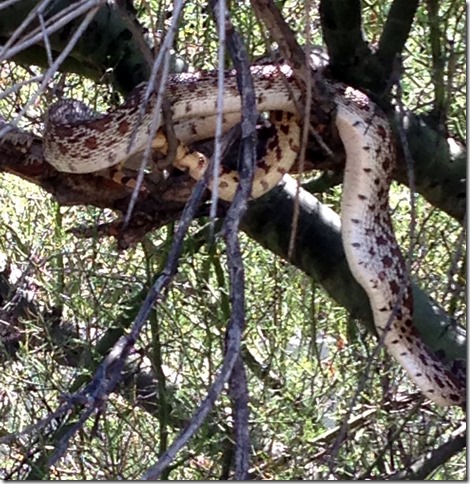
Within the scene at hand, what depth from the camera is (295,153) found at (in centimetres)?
233

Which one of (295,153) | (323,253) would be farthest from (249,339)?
(295,153)

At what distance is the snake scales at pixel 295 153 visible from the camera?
89.0 inches

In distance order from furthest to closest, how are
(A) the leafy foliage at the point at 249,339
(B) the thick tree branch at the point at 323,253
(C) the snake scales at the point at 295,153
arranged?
(A) the leafy foliage at the point at 249,339 < (B) the thick tree branch at the point at 323,253 < (C) the snake scales at the point at 295,153

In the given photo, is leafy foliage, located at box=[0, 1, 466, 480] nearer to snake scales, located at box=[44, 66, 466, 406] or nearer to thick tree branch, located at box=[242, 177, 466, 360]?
thick tree branch, located at box=[242, 177, 466, 360]

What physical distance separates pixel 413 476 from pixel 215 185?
1.65 metres

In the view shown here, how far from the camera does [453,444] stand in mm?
2619

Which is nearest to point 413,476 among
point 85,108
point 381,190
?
point 381,190

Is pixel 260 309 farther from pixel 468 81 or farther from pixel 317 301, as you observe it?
pixel 468 81

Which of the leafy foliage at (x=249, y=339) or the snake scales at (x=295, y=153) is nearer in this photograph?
the snake scales at (x=295, y=153)

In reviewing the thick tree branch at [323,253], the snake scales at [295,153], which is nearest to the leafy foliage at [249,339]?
the thick tree branch at [323,253]

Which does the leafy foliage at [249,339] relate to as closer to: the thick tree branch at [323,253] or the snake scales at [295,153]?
the thick tree branch at [323,253]

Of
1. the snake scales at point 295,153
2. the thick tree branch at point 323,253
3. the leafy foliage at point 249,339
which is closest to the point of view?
the snake scales at point 295,153

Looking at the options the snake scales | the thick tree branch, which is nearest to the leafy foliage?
the thick tree branch

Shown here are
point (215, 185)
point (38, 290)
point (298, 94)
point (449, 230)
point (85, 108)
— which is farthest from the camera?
point (38, 290)
